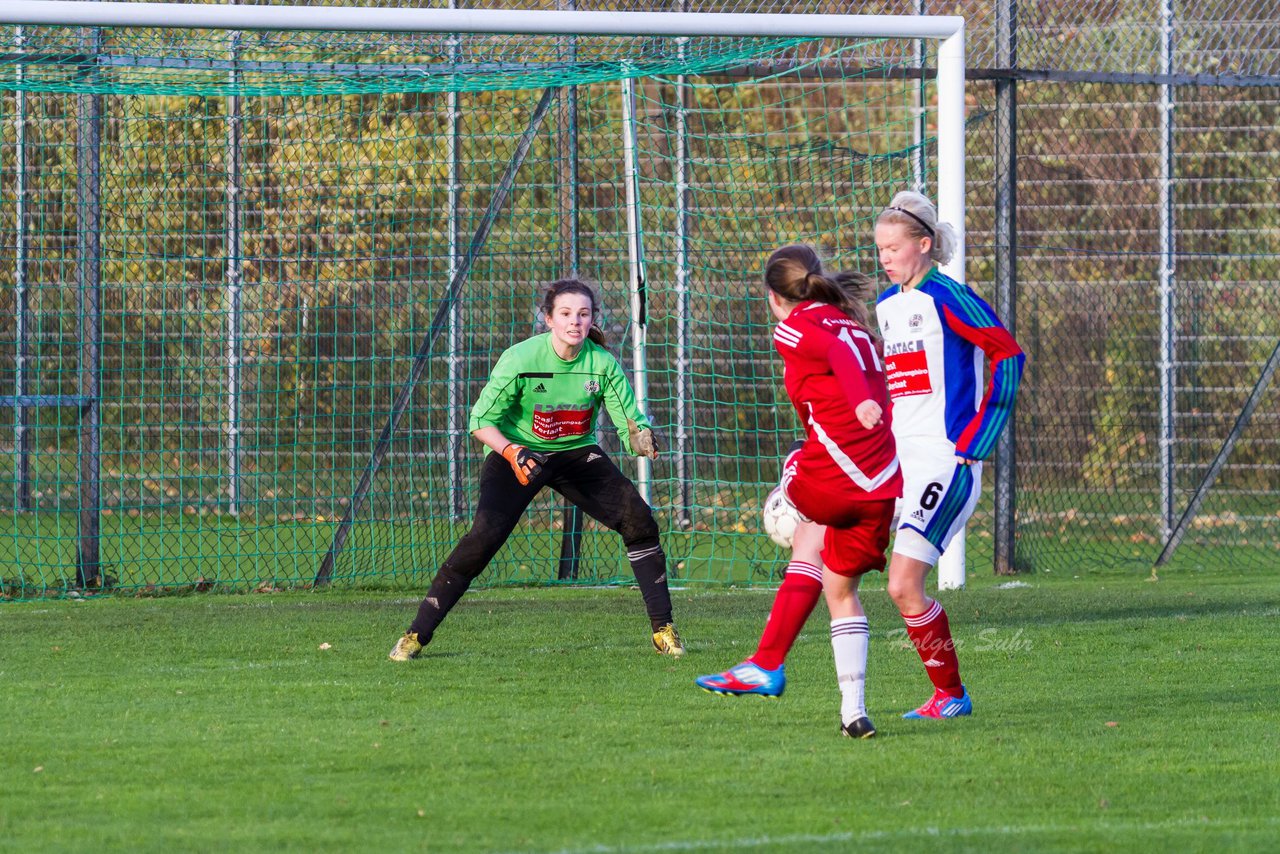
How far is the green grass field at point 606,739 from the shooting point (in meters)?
4.37

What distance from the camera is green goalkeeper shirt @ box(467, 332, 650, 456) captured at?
755 cm

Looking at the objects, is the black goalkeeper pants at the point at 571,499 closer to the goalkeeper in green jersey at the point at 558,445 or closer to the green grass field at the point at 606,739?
the goalkeeper in green jersey at the point at 558,445

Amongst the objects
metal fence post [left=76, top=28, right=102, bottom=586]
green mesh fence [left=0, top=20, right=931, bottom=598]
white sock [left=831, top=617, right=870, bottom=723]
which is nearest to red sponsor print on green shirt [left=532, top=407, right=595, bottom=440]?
white sock [left=831, top=617, right=870, bottom=723]

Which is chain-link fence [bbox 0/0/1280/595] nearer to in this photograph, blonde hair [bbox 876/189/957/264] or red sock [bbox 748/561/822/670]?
blonde hair [bbox 876/189/957/264]

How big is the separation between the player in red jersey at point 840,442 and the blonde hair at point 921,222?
0.45 metres

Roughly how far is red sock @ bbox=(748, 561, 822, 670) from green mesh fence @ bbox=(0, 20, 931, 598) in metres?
4.64

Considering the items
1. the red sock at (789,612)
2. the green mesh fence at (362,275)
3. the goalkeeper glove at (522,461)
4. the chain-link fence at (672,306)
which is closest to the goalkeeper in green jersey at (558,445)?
the goalkeeper glove at (522,461)

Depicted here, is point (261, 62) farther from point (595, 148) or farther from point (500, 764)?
point (500, 764)

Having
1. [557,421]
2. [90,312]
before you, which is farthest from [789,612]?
[90,312]

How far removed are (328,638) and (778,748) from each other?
3342 mm

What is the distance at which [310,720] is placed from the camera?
5.93 m

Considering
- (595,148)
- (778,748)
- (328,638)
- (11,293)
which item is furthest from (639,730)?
(11,293)

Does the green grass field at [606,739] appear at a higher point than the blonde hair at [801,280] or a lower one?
lower

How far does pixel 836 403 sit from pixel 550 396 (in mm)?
2363
